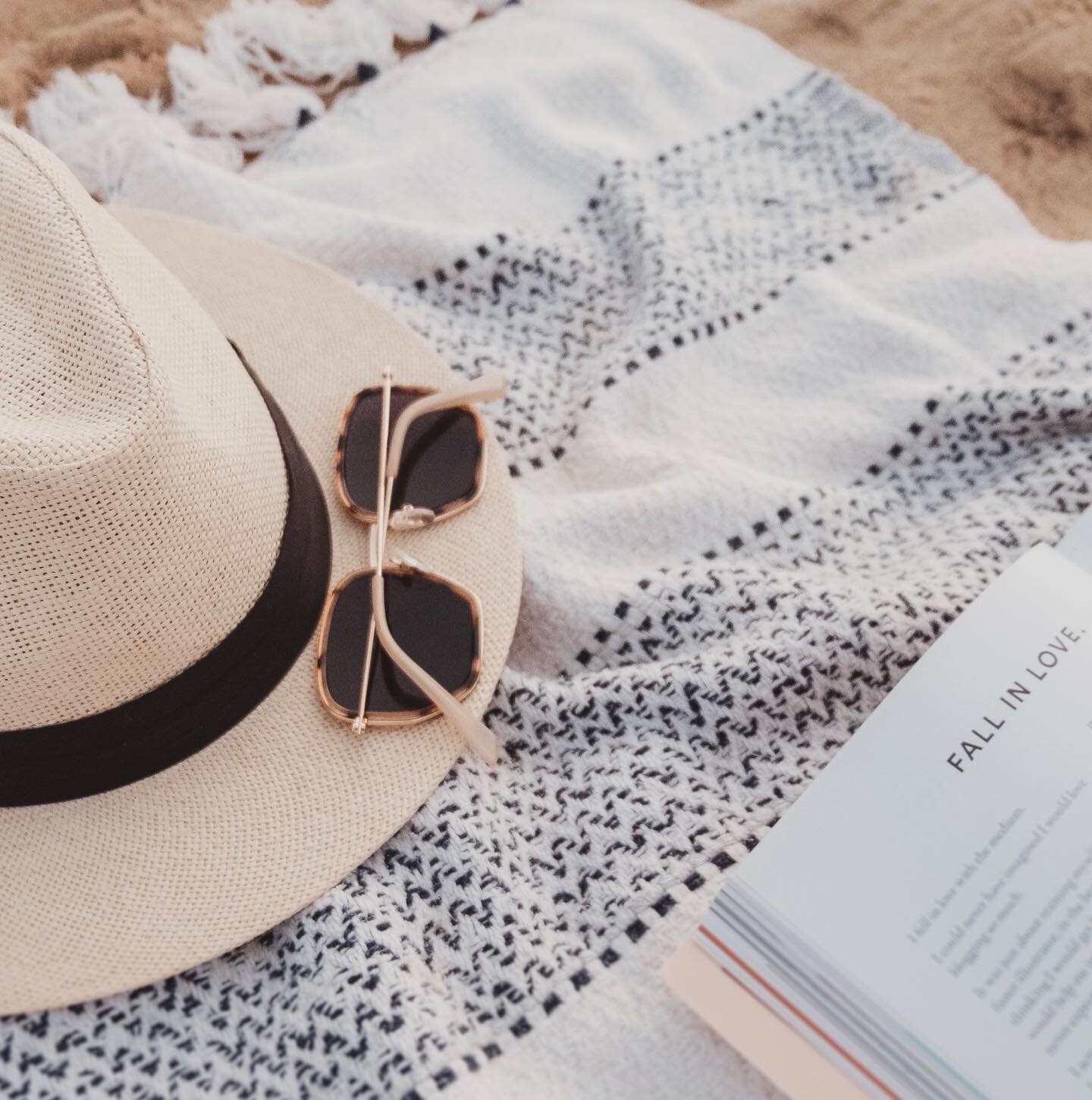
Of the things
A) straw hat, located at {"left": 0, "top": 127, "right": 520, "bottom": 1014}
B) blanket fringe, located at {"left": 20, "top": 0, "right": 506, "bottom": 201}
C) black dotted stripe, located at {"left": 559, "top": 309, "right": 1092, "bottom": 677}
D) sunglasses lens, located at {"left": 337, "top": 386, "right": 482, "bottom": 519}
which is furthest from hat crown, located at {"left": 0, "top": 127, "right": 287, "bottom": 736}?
blanket fringe, located at {"left": 20, "top": 0, "right": 506, "bottom": 201}

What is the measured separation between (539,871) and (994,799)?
0.80 feet

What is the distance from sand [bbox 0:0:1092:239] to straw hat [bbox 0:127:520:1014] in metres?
0.47

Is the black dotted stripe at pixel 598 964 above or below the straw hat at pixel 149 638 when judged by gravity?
below

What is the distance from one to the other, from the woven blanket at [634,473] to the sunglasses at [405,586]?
0.06 metres

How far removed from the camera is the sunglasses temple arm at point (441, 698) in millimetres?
556

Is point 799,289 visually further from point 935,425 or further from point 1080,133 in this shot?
point 1080,133

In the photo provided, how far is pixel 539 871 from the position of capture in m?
0.57

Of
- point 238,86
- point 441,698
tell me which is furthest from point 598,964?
point 238,86

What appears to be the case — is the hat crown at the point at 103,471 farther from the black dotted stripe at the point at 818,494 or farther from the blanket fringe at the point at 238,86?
the blanket fringe at the point at 238,86

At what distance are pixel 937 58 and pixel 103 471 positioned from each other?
0.88 meters

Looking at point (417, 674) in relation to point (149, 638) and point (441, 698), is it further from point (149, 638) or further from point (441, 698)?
point (149, 638)

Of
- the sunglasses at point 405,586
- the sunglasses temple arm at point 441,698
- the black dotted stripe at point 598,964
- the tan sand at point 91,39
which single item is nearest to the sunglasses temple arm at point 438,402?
the sunglasses at point 405,586

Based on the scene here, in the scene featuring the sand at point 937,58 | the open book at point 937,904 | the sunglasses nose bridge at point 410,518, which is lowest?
the open book at point 937,904

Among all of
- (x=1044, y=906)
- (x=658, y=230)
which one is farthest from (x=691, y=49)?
(x=1044, y=906)
